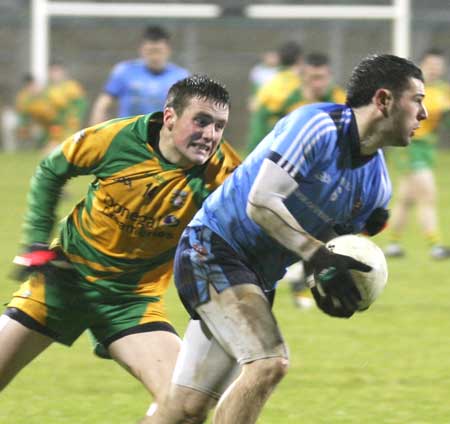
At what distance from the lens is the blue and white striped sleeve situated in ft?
15.2

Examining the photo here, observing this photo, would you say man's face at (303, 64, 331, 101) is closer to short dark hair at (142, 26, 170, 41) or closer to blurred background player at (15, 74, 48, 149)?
short dark hair at (142, 26, 170, 41)

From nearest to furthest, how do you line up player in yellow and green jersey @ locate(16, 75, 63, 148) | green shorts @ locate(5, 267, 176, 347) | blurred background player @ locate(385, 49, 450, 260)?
green shorts @ locate(5, 267, 176, 347) < blurred background player @ locate(385, 49, 450, 260) < player in yellow and green jersey @ locate(16, 75, 63, 148)

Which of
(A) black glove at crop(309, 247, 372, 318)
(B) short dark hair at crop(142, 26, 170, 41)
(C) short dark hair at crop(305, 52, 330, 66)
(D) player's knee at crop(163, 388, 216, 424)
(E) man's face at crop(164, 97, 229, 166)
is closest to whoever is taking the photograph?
(A) black glove at crop(309, 247, 372, 318)

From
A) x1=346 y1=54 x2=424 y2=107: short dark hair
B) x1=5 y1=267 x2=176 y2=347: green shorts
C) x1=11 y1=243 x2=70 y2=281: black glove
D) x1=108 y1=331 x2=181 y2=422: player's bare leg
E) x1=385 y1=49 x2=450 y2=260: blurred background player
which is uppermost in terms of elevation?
x1=346 y1=54 x2=424 y2=107: short dark hair

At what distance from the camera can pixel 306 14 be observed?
2012cm

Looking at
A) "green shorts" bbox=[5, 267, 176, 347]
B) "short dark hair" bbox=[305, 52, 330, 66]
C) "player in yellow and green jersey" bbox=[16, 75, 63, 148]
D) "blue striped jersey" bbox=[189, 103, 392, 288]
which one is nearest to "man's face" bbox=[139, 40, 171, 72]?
"short dark hair" bbox=[305, 52, 330, 66]

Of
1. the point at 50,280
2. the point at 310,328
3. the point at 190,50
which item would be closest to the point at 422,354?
the point at 310,328

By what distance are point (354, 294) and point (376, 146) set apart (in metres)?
0.59

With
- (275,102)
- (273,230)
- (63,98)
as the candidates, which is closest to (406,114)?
(273,230)

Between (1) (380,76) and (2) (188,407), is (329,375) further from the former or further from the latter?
(1) (380,76)

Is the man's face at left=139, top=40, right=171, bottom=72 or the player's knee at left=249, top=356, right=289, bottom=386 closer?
the player's knee at left=249, top=356, right=289, bottom=386

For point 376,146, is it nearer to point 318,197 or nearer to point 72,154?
point 318,197

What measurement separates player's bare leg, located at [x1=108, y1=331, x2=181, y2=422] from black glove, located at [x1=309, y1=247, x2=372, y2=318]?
92 centimetres

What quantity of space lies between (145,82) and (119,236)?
700 centimetres
